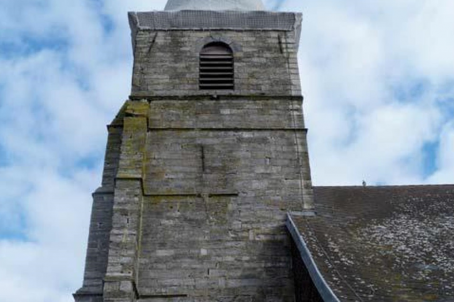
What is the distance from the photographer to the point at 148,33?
1408cm

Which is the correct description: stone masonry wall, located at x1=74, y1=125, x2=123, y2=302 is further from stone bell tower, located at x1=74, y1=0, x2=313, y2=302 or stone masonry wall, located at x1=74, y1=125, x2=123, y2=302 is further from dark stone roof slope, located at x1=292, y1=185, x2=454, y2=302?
dark stone roof slope, located at x1=292, y1=185, x2=454, y2=302

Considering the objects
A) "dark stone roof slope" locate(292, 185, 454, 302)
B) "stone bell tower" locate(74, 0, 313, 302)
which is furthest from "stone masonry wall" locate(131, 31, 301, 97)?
"dark stone roof slope" locate(292, 185, 454, 302)

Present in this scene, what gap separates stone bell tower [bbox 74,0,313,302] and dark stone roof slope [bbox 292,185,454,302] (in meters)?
0.96

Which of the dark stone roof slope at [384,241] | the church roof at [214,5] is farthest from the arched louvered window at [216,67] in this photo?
the dark stone roof slope at [384,241]

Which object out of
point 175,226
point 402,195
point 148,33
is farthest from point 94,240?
point 402,195

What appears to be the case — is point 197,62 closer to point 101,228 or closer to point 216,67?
point 216,67

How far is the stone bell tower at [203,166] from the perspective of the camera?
1046cm

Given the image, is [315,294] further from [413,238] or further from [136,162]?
[136,162]

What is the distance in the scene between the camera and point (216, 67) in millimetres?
13484

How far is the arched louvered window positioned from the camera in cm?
1330

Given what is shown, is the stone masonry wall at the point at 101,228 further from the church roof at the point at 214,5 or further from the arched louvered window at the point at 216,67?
the church roof at the point at 214,5

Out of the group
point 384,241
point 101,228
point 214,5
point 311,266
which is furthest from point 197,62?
point 311,266

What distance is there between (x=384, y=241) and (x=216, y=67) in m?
5.36

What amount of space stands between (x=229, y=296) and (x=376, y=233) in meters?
2.55
